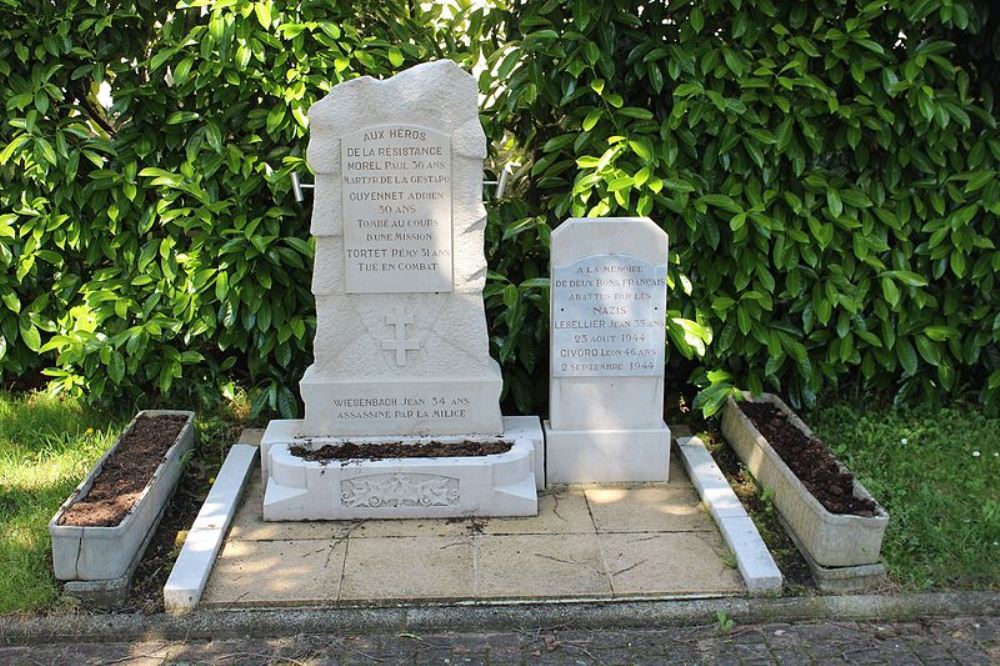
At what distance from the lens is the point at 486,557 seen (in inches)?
176

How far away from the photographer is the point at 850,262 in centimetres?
568

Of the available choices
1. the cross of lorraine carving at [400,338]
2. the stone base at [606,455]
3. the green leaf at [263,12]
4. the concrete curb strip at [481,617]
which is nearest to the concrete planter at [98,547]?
the concrete curb strip at [481,617]

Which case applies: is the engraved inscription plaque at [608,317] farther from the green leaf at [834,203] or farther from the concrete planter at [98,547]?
the concrete planter at [98,547]

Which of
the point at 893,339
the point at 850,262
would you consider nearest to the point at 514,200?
the point at 850,262

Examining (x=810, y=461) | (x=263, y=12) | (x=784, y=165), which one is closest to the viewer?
(x=810, y=461)

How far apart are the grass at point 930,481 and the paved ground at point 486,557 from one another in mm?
854

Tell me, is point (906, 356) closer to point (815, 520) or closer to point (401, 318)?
point (815, 520)

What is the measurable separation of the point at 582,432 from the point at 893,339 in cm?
199

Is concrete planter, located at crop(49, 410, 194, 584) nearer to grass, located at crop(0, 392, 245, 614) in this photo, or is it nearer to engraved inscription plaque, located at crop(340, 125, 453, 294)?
grass, located at crop(0, 392, 245, 614)

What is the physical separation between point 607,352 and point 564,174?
1403 mm

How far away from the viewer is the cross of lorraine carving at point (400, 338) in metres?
5.00

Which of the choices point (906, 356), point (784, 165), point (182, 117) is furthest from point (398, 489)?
point (906, 356)

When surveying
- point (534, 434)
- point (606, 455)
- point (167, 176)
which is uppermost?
point (167, 176)

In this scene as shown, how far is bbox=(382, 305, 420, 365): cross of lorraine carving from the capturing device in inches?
197
